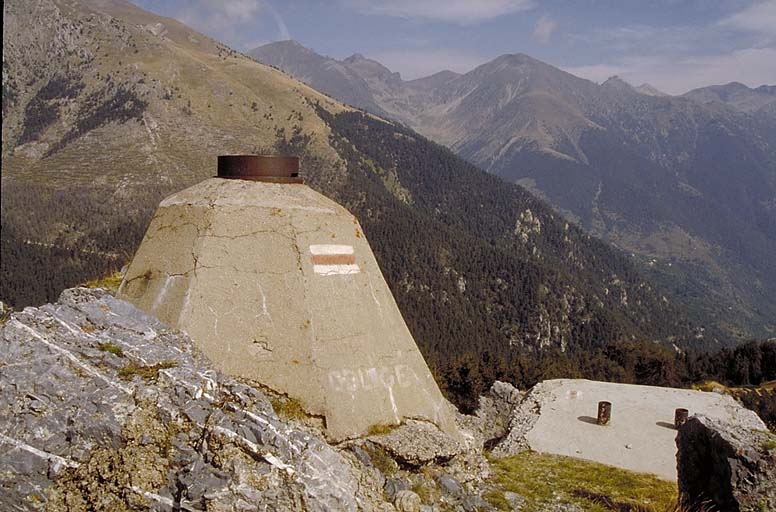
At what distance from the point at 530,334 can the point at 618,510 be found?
129447 millimetres

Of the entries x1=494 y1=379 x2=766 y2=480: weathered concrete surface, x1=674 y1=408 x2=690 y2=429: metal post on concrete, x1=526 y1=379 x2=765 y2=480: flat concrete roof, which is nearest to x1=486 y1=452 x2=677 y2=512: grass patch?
x1=494 y1=379 x2=766 y2=480: weathered concrete surface

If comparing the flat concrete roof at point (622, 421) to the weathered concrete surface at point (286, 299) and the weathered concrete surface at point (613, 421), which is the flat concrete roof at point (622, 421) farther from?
the weathered concrete surface at point (286, 299)

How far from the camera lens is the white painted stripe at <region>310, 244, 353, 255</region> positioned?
927 cm

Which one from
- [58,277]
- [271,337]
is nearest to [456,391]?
[271,337]

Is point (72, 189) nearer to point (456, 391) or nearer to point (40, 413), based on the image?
point (456, 391)

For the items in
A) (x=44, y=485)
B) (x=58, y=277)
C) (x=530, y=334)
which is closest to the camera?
(x=44, y=485)

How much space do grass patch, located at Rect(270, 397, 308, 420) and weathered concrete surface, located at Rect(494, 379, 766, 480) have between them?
12.7 metres

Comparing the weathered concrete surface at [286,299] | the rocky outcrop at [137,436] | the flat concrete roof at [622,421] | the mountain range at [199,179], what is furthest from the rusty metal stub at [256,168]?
the mountain range at [199,179]

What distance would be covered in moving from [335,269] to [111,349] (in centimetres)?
360

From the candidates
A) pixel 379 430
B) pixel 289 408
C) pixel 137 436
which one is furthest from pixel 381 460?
pixel 137 436

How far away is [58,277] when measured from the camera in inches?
4373

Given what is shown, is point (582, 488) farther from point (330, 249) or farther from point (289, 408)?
point (330, 249)

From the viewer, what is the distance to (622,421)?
23156 mm

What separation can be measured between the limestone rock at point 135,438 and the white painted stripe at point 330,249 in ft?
9.45
